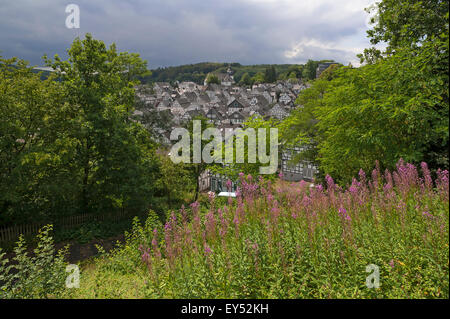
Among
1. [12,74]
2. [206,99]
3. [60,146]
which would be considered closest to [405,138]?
[60,146]

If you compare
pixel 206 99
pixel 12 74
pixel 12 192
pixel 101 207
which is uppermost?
pixel 206 99

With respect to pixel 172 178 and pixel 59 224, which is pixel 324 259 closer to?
pixel 59 224

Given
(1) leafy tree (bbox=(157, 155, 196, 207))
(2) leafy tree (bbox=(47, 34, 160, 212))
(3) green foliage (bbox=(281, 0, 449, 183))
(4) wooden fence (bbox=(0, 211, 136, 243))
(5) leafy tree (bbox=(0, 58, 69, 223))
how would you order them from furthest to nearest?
(1) leafy tree (bbox=(157, 155, 196, 207)) → (2) leafy tree (bbox=(47, 34, 160, 212)) → (4) wooden fence (bbox=(0, 211, 136, 243)) → (5) leafy tree (bbox=(0, 58, 69, 223)) → (3) green foliage (bbox=(281, 0, 449, 183))

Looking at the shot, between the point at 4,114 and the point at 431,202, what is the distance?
1879 centimetres

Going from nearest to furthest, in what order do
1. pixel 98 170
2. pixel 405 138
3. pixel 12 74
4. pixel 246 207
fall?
pixel 246 207 < pixel 405 138 < pixel 12 74 < pixel 98 170

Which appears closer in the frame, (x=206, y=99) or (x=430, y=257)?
(x=430, y=257)

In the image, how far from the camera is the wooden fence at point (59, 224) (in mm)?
16484

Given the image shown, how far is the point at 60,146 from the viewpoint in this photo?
1627cm

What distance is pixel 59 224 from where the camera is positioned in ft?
60.7

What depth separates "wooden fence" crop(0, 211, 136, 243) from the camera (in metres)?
16.5

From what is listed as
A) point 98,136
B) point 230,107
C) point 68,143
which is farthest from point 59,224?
point 230,107

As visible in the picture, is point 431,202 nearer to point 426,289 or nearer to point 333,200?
point 333,200

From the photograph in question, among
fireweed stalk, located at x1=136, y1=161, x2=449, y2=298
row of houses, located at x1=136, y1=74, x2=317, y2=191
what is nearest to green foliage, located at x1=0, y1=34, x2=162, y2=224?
row of houses, located at x1=136, y1=74, x2=317, y2=191

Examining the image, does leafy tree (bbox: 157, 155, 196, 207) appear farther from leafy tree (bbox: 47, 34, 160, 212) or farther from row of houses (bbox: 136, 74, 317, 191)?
row of houses (bbox: 136, 74, 317, 191)
